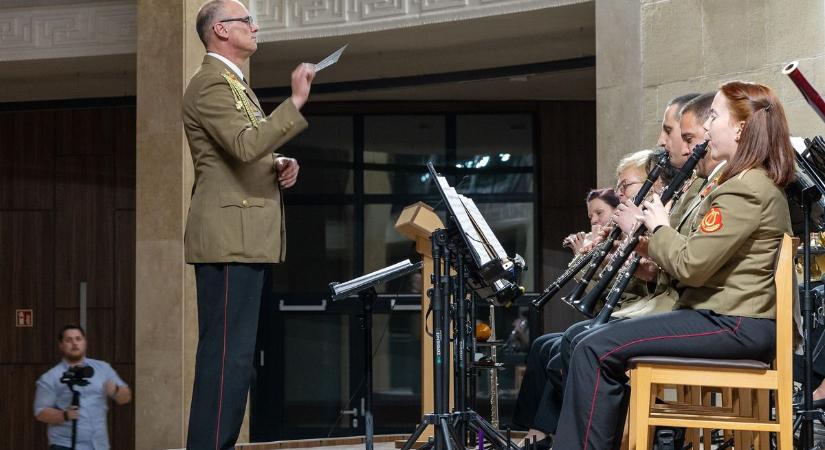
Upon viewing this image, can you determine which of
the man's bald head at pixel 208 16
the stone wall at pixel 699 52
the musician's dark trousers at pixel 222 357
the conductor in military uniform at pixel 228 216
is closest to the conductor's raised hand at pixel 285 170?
the conductor in military uniform at pixel 228 216

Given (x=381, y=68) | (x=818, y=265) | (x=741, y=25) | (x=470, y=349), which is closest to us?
(x=470, y=349)

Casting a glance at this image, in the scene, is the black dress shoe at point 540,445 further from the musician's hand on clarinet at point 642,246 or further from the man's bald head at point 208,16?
the man's bald head at point 208,16

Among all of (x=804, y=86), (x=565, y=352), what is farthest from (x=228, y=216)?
(x=804, y=86)

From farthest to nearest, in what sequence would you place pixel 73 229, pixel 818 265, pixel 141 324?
pixel 73 229 < pixel 141 324 < pixel 818 265

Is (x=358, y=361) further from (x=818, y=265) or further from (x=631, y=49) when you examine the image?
(x=818, y=265)

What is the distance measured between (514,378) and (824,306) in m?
5.50

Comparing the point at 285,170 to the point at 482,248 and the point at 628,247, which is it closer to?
the point at 482,248

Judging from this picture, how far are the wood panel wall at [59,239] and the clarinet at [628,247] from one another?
720 cm

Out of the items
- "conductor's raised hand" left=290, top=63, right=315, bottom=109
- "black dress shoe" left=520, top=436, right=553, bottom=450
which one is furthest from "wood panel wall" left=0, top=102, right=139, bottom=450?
"conductor's raised hand" left=290, top=63, right=315, bottom=109

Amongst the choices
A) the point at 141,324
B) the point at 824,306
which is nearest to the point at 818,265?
the point at 824,306

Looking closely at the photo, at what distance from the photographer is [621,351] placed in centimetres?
266

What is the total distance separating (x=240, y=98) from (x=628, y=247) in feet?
3.62

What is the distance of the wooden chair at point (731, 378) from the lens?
255 cm

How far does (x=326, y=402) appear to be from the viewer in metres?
9.57
